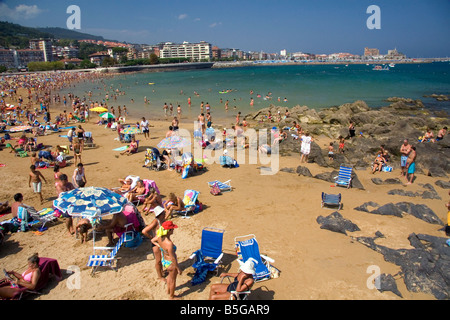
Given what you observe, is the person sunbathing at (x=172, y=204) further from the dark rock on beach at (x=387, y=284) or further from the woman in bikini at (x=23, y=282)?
the dark rock on beach at (x=387, y=284)

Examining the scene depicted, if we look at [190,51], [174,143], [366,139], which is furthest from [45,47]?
[366,139]

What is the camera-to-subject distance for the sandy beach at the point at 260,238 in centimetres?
517

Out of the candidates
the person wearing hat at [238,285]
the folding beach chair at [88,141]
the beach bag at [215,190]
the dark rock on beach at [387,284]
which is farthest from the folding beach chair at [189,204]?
the folding beach chair at [88,141]

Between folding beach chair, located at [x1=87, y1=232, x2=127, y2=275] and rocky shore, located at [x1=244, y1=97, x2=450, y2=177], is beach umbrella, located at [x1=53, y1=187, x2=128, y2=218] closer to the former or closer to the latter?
folding beach chair, located at [x1=87, y1=232, x2=127, y2=275]

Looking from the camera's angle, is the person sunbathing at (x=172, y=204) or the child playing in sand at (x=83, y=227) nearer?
the child playing in sand at (x=83, y=227)

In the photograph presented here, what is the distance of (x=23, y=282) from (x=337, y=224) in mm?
6749

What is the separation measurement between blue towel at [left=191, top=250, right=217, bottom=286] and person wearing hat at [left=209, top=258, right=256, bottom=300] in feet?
1.58

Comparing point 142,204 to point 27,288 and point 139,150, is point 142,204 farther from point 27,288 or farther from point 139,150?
point 139,150

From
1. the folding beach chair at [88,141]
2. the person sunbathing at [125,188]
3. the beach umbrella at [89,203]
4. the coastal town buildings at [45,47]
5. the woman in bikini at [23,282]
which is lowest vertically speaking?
the woman in bikini at [23,282]

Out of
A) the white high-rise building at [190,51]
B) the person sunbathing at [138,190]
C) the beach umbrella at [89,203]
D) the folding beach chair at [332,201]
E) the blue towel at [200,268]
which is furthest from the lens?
the white high-rise building at [190,51]

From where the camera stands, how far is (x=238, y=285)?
14.7ft

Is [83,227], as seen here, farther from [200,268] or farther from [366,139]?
[366,139]

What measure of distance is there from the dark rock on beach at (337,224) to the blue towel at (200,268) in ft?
10.6
